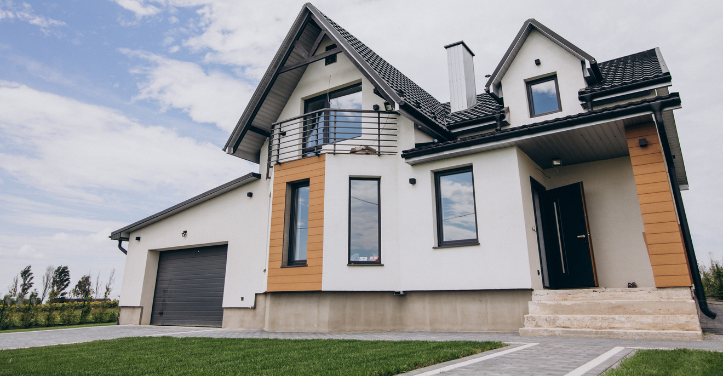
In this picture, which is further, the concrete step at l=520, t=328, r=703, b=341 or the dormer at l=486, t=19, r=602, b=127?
the dormer at l=486, t=19, r=602, b=127

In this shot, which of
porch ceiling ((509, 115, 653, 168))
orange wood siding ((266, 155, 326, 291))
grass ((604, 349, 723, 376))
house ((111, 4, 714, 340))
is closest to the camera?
grass ((604, 349, 723, 376))

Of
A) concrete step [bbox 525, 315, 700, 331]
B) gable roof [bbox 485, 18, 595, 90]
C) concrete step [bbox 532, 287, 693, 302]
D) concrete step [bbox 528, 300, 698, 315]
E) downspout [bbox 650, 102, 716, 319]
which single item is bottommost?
concrete step [bbox 525, 315, 700, 331]

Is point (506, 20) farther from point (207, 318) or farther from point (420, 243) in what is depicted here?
point (207, 318)

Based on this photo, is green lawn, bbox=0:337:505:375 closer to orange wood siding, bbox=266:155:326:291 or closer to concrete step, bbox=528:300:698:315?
concrete step, bbox=528:300:698:315

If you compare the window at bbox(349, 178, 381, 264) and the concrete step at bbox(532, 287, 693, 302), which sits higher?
the window at bbox(349, 178, 381, 264)

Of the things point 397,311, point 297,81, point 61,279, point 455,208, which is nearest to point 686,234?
point 455,208

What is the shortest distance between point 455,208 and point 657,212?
11.8ft

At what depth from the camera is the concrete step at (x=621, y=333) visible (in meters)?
5.48

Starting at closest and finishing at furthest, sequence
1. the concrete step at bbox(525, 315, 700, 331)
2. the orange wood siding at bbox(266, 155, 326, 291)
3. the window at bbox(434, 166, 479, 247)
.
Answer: the concrete step at bbox(525, 315, 700, 331), the window at bbox(434, 166, 479, 247), the orange wood siding at bbox(266, 155, 326, 291)

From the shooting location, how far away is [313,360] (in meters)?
4.36

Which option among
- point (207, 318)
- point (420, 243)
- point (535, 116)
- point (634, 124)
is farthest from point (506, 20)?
point (207, 318)

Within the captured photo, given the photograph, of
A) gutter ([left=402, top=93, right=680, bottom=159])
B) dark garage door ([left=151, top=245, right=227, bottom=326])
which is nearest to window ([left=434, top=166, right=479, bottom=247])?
gutter ([left=402, top=93, right=680, bottom=159])

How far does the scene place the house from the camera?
7.03 m

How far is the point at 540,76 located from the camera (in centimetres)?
1005
